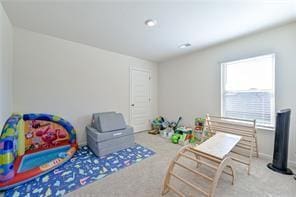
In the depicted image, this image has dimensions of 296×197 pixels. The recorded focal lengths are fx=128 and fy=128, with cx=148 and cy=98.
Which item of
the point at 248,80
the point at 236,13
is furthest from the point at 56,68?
the point at 248,80

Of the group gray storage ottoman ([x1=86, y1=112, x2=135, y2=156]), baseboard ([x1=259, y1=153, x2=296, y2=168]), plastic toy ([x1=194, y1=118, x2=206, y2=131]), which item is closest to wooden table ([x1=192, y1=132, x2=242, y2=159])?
baseboard ([x1=259, y1=153, x2=296, y2=168])

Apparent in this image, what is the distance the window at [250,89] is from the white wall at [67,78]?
2782mm

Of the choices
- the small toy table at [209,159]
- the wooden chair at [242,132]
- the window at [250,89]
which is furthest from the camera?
the window at [250,89]

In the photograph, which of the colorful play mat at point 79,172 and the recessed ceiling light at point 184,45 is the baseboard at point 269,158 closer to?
the colorful play mat at point 79,172

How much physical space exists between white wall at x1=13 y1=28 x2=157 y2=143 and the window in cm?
278

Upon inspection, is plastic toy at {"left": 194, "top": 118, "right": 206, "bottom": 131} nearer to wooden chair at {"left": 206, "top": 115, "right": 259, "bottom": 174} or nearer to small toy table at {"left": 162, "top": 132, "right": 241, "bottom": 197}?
wooden chair at {"left": 206, "top": 115, "right": 259, "bottom": 174}

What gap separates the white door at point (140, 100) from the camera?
4.24 metres

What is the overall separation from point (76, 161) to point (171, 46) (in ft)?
11.0

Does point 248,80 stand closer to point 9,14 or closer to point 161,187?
point 161,187

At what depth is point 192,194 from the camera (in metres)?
1.64

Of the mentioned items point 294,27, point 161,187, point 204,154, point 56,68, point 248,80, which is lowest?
point 161,187

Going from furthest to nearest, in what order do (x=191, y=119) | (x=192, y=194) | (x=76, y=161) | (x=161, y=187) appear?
1. (x=191, y=119)
2. (x=76, y=161)
3. (x=161, y=187)
4. (x=192, y=194)

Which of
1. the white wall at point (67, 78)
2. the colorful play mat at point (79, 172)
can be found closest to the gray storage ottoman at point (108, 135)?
the colorful play mat at point (79, 172)

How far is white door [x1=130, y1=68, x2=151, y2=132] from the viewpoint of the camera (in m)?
4.24
